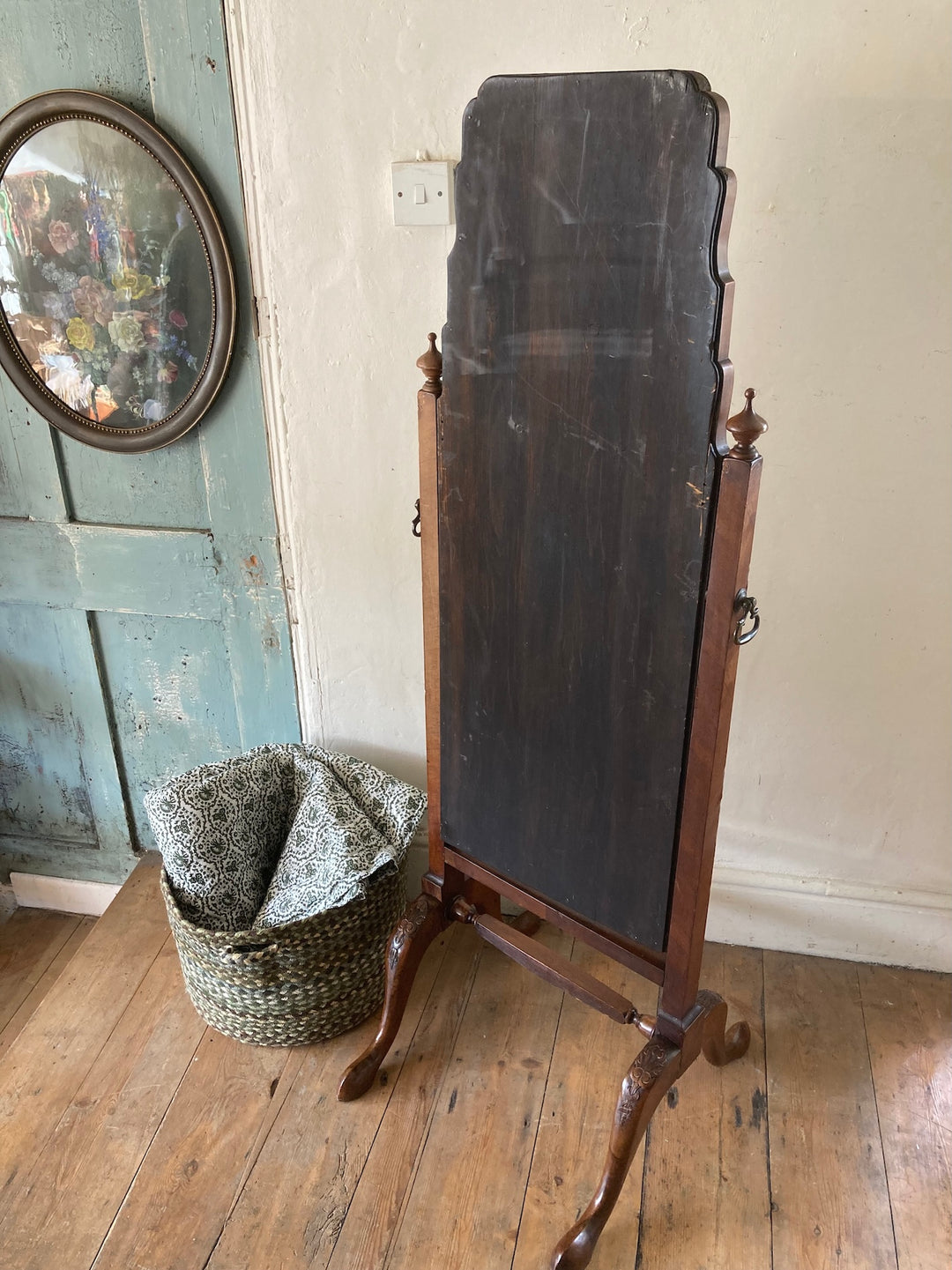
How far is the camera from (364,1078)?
5.26 ft

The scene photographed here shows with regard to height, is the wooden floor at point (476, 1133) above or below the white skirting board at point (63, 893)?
above

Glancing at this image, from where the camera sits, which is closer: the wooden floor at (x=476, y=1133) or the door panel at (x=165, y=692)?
the wooden floor at (x=476, y=1133)

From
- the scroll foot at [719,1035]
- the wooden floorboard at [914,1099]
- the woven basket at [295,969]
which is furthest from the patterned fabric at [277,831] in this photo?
the wooden floorboard at [914,1099]

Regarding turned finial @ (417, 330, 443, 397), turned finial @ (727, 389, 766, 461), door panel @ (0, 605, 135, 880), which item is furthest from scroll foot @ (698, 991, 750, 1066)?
door panel @ (0, 605, 135, 880)

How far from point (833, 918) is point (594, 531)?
1.12 m

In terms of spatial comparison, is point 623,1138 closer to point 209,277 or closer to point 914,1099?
point 914,1099

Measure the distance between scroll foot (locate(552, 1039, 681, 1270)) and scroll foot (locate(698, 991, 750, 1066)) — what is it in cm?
10

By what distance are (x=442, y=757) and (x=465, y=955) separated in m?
0.63

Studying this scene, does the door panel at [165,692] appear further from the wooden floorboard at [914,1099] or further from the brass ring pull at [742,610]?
the wooden floorboard at [914,1099]

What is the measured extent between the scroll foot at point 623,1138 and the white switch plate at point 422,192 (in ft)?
4.30

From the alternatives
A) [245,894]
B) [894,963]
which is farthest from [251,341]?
[894,963]

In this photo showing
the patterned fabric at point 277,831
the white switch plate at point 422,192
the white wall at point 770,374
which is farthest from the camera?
the patterned fabric at point 277,831

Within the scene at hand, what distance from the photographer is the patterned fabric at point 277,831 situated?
5.44ft

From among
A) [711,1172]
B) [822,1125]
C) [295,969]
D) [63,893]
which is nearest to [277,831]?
[295,969]
